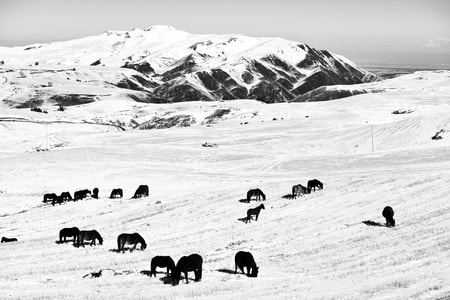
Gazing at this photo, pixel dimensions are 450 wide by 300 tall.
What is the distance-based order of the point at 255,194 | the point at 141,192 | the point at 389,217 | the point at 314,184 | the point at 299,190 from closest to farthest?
the point at 389,217 < the point at 255,194 < the point at 299,190 < the point at 314,184 < the point at 141,192

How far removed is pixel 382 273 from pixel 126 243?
15156mm

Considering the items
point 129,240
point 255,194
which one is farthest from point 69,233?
point 255,194

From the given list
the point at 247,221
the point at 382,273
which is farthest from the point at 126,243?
the point at 382,273

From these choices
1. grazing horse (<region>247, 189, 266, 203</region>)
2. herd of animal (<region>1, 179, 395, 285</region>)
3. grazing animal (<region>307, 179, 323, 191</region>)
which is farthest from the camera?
grazing animal (<region>307, 179, 323, 191</region>)

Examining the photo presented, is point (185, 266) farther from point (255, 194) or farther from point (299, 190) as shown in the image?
point (299, 190)

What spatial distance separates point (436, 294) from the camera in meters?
18.1

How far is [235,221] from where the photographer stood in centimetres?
3619

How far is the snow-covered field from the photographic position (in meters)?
21.5

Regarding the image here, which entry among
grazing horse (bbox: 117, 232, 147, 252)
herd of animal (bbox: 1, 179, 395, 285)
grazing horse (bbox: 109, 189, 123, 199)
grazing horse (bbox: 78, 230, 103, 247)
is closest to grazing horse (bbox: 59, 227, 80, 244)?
herd of animal (bbox: 1, 179, 395, 285)

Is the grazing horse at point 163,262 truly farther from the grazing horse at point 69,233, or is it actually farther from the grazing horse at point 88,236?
the grazing horse at point 69,233

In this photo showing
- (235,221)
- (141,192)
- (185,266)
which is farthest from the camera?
(141,192)

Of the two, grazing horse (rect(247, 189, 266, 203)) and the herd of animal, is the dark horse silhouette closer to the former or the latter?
the herd of animal

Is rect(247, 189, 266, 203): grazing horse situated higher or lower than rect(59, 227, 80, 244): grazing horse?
higher

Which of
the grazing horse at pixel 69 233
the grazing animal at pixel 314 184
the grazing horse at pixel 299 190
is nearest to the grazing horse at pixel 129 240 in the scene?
the grazing horse at pixel 69 233
